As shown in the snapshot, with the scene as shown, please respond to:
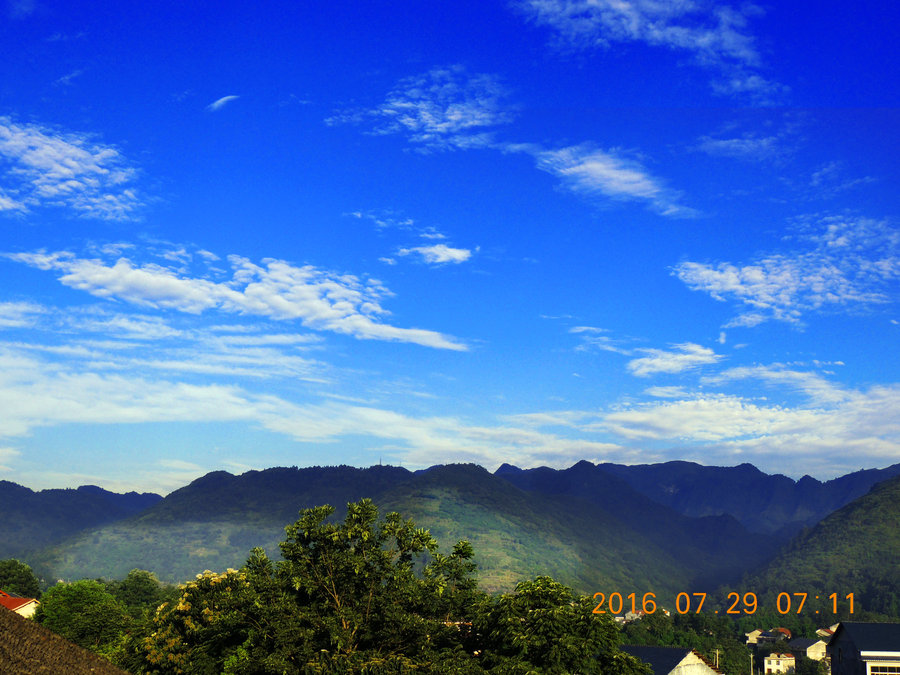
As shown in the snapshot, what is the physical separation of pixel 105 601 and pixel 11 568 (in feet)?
219

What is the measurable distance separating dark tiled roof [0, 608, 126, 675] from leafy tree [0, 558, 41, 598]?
13734 centimetres

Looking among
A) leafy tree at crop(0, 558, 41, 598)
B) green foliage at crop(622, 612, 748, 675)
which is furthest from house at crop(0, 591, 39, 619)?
green foliage at crop(622, 612, 748, 675)

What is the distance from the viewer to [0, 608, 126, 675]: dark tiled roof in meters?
21.8

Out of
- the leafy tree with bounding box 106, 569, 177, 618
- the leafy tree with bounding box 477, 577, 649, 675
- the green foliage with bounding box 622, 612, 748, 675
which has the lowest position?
the green foliage with bounding box 622, 612, 748, 675

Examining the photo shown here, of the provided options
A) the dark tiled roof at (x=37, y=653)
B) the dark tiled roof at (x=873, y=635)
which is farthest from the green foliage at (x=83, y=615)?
the dark tiled roof at (x=873, y=635)

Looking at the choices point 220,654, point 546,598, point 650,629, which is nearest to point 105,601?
point 220,654

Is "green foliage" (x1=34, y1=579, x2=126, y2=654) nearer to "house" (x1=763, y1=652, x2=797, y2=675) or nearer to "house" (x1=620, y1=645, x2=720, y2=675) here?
A: "house" (x1=620, y1=645, x2=720, y2=675)

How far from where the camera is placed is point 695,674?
65812mm

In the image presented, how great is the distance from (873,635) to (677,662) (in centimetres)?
1810

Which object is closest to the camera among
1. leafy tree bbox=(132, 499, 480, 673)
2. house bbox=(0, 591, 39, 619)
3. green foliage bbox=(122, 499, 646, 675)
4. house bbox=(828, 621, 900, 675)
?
green foliage bbox=(122, 499, 646, 675)

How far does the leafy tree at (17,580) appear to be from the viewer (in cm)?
14388

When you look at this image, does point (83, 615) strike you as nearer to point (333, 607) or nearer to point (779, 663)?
point (333, 607)

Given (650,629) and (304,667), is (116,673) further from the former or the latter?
(650,629)

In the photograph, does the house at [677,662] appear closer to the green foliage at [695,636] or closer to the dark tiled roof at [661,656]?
the dark tiled roof at [661,656]
